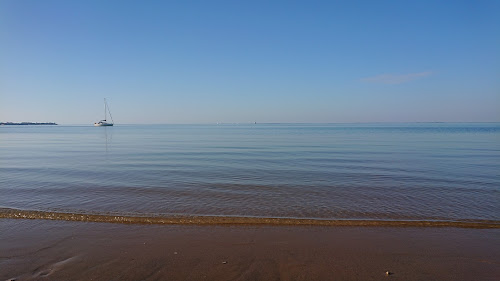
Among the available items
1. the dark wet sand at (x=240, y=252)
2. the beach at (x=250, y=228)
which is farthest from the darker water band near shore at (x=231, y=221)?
the dark wet sand at (x=240, y=252)

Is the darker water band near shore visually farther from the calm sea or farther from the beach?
the calm sea

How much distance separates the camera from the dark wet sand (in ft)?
19.5

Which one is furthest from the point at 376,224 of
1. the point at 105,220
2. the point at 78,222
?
the point at 78,222

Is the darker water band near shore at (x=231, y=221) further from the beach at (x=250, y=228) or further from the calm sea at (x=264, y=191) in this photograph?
the calm sea at (x=264, y=191)

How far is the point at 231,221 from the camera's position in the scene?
9.15 m

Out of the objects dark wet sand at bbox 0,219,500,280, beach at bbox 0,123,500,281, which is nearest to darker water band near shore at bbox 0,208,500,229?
beach at bbox 0,123,500,281

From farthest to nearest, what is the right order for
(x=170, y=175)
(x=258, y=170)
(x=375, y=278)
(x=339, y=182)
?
(x=258, y=170), (x=170, y=175), (x=339, y=182), (x=375, y=278)

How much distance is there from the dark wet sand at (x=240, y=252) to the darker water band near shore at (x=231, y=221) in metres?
0.33

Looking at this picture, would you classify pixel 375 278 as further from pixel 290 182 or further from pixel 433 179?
pixel 433 179

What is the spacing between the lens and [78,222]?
9.08 m

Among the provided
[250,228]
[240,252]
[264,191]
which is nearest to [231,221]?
[250,228]

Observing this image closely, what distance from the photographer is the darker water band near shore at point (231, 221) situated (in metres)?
8.98

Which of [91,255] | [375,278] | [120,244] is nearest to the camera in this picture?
[375,278]

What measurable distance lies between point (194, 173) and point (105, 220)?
8.96 m
